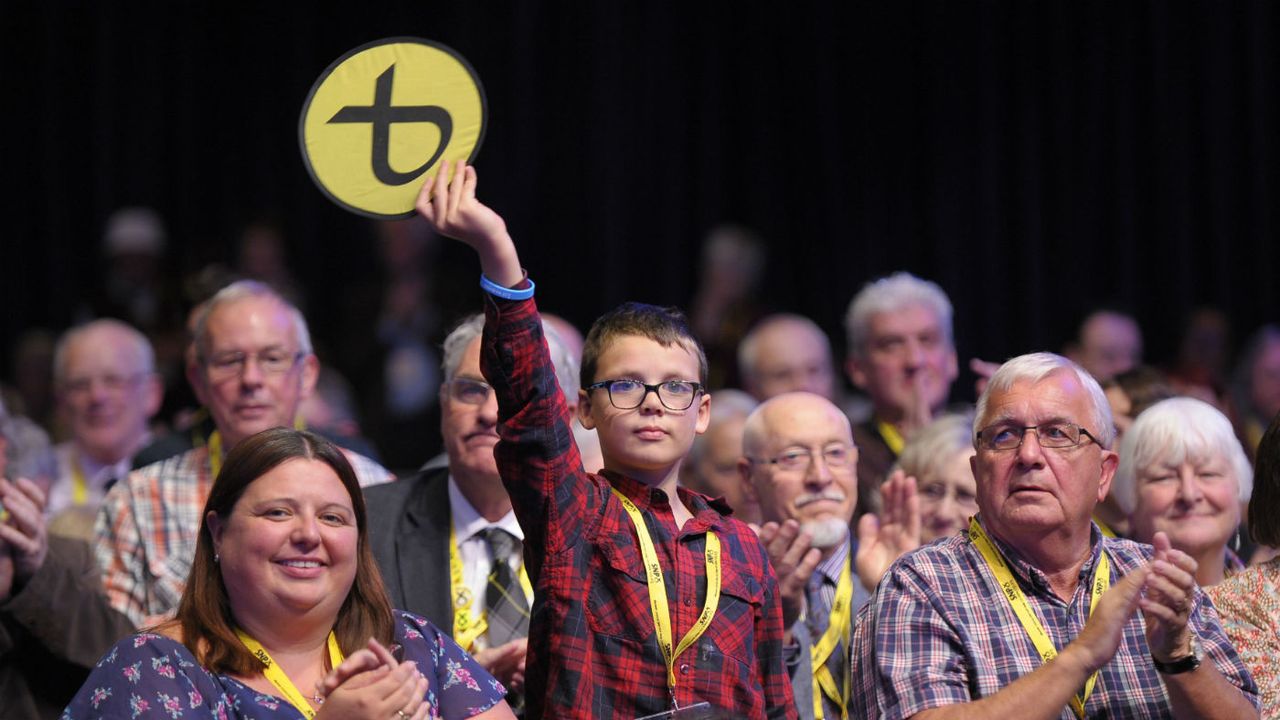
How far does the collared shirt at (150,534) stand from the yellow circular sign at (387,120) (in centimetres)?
134

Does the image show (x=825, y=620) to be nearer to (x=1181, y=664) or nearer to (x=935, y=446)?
(x=935, y=446)

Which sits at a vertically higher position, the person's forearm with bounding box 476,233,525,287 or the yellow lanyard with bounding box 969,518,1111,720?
the person's forearm with bounding box 476,233,525,287

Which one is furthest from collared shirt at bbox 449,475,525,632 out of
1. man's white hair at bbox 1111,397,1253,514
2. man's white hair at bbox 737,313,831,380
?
man's white hair at bbox 737,313,831,380

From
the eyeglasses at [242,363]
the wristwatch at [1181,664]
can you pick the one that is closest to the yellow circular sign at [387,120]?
the eyeglasses at [242,363]

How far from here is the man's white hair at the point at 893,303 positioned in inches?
203

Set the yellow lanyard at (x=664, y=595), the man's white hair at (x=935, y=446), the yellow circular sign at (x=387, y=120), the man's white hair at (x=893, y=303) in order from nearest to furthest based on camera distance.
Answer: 1. the yellow lanyard at (x=664, y=595)
2. the yellow circular sign at (x=387, y=120)
3. the man's white hair at (x=935, y=446)
4. the man's white hair at (x=893, y=303)

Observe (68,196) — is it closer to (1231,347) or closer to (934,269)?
(934,269)

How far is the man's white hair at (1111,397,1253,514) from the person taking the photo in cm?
389

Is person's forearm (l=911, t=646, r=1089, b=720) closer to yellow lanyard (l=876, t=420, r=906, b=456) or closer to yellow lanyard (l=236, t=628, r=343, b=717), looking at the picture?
yellow lanyard (l=236, t=628, r=343, b=717)

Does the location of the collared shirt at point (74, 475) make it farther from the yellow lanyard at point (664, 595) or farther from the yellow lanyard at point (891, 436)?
the yellow lanyard at point (664, 595)

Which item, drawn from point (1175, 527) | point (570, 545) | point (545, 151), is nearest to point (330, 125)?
point (570, 545)

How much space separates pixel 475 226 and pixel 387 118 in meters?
0.42

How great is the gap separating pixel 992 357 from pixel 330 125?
487cm

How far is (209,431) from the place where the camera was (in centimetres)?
453
